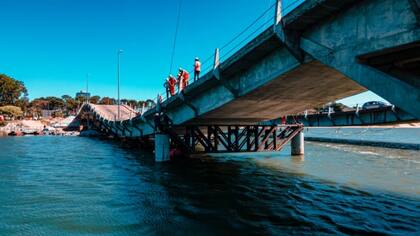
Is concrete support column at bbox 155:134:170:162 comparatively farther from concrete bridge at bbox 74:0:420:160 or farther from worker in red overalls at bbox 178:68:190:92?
worker in red overalls at bbox 178:68:190:92

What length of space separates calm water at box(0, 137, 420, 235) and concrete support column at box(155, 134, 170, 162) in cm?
323

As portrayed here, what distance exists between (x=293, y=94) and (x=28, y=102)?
15384 centimetres

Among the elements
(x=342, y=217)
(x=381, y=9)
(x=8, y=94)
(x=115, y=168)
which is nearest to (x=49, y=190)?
(x=115, y=168)

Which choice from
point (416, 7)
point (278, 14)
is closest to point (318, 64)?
point (278, 14)

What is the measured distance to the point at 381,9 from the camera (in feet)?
28.3

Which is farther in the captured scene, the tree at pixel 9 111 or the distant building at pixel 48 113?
the distant building at pixel 48 113

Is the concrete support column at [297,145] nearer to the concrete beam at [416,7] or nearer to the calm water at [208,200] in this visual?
the calm water at [208,200]

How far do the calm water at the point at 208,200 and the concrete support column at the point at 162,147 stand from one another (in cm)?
323

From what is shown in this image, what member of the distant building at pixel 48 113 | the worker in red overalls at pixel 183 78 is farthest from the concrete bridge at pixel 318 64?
the distant building at pixel 48 113

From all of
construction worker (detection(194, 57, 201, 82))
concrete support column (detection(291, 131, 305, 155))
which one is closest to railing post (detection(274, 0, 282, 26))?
construction worker (detection(194, 57, 201, 82))

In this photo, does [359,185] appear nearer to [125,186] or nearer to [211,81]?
[211,81]

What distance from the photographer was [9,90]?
Answer: 122m

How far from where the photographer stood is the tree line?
120438mm

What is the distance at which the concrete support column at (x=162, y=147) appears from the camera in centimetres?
2403
